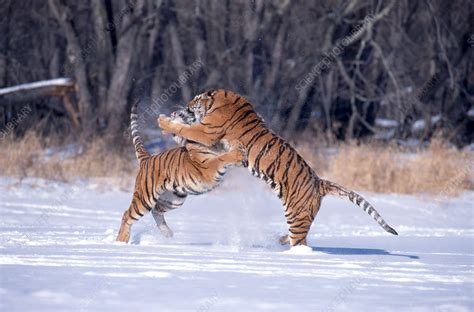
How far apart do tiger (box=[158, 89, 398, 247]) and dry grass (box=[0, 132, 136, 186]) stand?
5.51 m

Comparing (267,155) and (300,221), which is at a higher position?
(267,155)

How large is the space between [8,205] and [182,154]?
3801 mm

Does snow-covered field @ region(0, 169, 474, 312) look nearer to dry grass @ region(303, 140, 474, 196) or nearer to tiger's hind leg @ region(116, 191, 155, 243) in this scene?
tiger's hind leg @ region(116, 191, 155, 243)

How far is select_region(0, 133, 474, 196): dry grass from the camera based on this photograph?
1255 centimetres

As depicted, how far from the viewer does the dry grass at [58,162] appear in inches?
489

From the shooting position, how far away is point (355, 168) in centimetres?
1291

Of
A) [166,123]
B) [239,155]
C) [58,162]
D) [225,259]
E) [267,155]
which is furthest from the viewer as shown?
[58,162]

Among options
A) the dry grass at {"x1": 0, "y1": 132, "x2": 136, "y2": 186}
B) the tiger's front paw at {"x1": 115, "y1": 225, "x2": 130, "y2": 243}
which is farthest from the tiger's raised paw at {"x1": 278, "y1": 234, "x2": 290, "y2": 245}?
the dry grass at {"x1": 0, "y1": 132, "x2": 136, "y2": 186}

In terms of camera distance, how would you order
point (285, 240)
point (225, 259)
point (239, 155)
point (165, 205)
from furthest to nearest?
point (165, 205) < point (285, 240) < point (239, 155) < point (225, 259)

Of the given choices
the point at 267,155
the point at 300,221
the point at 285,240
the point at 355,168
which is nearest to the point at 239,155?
the point at 267,155

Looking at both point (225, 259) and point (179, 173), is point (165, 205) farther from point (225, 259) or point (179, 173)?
point (225, 259)

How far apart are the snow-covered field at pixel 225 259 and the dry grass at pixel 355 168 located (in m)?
0.83

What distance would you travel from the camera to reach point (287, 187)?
23.4 feet

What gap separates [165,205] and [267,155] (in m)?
1.20
